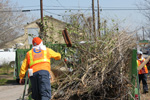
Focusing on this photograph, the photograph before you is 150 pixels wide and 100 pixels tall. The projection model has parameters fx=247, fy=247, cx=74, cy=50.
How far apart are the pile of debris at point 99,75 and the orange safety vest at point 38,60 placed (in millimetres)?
864

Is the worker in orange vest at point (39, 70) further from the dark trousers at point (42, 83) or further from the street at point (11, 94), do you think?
the street at point (11, 94)

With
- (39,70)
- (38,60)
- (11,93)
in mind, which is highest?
(38,60)

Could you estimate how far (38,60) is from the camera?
17.3 feet

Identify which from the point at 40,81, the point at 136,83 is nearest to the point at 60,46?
the point at 40,81

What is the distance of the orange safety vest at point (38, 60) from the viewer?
519cm

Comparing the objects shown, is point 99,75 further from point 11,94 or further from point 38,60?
point 11,94

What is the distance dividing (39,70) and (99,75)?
4.71 ft

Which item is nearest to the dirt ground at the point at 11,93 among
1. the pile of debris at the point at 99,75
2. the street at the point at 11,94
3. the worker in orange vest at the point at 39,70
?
the street at the point at 11,94

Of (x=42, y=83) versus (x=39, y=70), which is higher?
(x=39, y=70)

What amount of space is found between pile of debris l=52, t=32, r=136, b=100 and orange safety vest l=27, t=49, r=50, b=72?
0.86 m

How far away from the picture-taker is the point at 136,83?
5.38 meters

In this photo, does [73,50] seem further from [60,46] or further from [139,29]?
[139,29]

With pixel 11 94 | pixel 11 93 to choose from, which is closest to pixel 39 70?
pixel 11 94

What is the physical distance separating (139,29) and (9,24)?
71.0 ft
